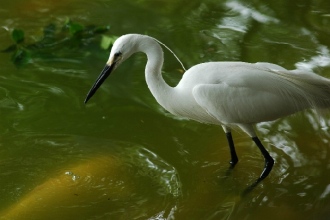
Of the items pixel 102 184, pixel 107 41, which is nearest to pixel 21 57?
pixel 107 41

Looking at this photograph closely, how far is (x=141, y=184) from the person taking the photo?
2.95 metres

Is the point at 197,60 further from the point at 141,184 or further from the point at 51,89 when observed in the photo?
the point at 141,184

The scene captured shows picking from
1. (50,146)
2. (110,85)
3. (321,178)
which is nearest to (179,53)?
(110,85)

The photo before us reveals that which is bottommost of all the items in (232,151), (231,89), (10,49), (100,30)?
(10,49)

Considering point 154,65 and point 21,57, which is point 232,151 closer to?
point 154,65

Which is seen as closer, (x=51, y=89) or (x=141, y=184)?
(x=141, y=184)

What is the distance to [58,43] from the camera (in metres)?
4.24

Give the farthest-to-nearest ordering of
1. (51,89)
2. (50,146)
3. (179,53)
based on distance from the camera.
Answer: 1. (179,53)
2. (51,89)
3. (50,146)

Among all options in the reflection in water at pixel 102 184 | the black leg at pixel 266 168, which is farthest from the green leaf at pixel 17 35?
the black leg at pixel 266 168

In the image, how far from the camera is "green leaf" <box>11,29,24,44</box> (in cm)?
414

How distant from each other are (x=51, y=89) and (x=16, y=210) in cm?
113

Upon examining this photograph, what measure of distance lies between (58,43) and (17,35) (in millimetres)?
276

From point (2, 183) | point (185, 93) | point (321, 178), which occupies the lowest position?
point (2, 183)

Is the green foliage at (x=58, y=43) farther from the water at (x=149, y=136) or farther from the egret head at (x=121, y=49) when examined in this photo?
the egret head at (x=121, y=49)
